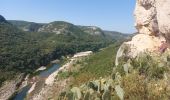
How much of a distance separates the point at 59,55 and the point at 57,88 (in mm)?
129225

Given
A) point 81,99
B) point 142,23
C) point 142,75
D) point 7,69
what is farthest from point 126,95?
point 7,69

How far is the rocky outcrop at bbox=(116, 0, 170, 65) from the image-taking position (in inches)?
663

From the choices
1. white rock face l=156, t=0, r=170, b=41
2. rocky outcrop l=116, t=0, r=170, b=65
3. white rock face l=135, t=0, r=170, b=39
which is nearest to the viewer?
white rock face l=156, t=0, r=170, b=41

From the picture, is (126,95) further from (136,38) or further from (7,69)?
(7,69)

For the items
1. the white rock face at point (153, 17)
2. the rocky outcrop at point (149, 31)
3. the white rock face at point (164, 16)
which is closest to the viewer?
the white rock face at point (164, 16)

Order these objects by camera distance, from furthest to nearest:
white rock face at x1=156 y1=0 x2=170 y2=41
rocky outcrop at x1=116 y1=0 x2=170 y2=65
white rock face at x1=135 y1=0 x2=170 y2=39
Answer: rocky outcrop at x1=116 y1=0 x2=170 y2=65
white rock face at x1=135 y1=0 x2=170 y2=39
white rock face at x1=156 y1=0 x2=170 y2=41

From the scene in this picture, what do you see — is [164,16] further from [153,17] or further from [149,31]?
[149,31]

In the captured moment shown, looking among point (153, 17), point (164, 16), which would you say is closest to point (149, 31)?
point (153, 17)

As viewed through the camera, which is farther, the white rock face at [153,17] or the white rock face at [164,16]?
the white rock face at [153,17]

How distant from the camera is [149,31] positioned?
19359 millimetres

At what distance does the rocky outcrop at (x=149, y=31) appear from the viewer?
1685cm

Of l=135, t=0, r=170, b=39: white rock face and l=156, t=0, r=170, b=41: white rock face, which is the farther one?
l=135, t=0, r=170, b=39: white rock face

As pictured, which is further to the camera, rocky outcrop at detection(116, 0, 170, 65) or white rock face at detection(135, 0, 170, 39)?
rocky outcrop at detection(116, 0, 170, 65)

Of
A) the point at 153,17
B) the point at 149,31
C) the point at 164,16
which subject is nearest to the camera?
the point at 164,16
